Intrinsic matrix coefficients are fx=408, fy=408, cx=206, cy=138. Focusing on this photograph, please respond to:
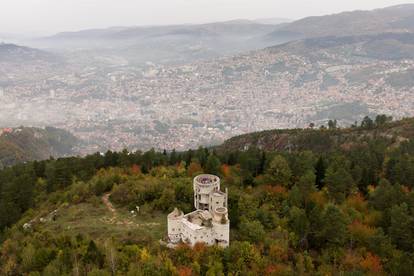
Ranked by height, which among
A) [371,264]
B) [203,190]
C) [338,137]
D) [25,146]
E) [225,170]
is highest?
[203,190]

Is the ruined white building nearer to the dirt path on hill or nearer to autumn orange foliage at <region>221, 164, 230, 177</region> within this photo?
the dirt path on hill

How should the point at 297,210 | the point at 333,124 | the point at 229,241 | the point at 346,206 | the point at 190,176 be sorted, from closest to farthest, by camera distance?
the point at 229,241, the point at 297,210, the point at 346,206, the point at 190,176, the point at 333,124

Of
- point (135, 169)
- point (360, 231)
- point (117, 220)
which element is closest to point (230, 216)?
point (117, 220)

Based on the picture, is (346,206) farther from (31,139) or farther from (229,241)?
(31,139)

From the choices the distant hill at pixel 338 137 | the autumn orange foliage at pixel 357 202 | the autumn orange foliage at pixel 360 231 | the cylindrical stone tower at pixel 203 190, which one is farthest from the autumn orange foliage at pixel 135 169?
the distant hill at pixel 338 137

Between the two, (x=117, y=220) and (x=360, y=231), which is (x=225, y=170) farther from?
(x=360, y=231)

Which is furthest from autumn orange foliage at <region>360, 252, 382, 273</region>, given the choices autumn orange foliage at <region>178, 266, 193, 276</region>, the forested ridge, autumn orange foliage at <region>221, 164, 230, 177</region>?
autumn orange foliage at <region>221, 164, 230, 177</region>

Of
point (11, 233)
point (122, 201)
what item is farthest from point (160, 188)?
point (11, 233)

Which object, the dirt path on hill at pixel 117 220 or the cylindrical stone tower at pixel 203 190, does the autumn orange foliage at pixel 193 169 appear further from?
the cylindrical stone tower at pixel 203 190
